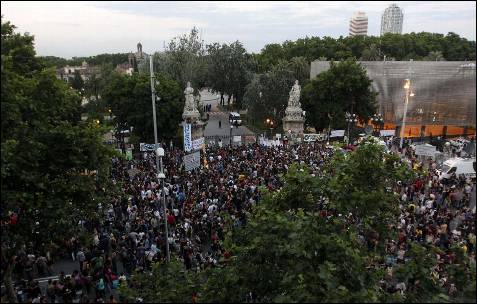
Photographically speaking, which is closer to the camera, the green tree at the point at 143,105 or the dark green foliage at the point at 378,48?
the green tree at the point at 143,105

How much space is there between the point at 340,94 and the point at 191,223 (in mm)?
25123

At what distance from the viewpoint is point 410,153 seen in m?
26.7

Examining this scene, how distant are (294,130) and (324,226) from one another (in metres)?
26.3

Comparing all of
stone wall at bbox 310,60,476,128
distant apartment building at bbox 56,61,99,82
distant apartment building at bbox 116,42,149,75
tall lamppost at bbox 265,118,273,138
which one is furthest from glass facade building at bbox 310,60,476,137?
distant apartment building at bbox 56,61,99,82

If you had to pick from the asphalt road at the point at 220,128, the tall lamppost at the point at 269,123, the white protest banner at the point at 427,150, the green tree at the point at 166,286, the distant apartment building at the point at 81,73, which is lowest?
the asphalt road at the point at 220,128

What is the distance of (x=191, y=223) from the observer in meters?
16.9

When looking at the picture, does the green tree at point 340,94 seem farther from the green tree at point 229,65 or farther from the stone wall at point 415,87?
the green tree at point 229,65

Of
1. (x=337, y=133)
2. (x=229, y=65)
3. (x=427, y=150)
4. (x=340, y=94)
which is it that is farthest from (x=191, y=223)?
(x=229, y=65)

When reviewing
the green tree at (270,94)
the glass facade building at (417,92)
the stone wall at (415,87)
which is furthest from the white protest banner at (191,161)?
the green tree at (270,94)

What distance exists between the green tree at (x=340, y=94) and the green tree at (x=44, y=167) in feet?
94.0

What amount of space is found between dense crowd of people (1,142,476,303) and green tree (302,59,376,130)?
1419cm

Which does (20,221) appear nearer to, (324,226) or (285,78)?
(324,226)

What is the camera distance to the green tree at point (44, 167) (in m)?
10.3

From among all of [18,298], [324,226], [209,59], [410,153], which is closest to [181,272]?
[324,226]
